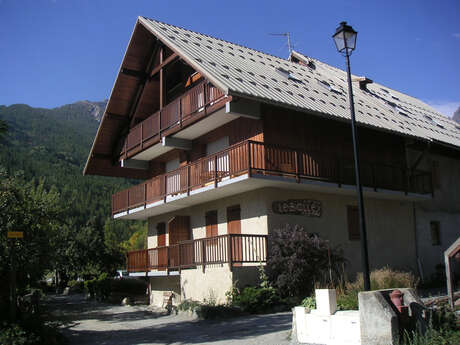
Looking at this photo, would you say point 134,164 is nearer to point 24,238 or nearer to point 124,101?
point 124,101

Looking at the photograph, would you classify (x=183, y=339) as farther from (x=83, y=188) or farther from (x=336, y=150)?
(x=83, y=188)

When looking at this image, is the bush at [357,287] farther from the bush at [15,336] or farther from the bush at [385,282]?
the bush at [15,336]

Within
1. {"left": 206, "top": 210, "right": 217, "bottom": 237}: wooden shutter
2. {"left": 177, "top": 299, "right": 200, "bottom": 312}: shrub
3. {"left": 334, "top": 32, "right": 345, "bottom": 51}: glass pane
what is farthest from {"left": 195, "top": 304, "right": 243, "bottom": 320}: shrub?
{"left": 334, "top": 32, "right": 345, "bottom": 51}: glass pane

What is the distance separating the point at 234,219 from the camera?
18.3 meters

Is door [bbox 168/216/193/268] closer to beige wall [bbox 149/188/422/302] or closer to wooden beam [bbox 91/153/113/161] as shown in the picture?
beige wall [bbox 149/188/422/302]

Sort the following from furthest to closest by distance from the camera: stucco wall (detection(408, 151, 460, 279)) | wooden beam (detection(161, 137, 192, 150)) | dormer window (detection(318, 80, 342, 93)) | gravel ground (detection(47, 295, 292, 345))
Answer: stucco wall (detection(408, 151, 460, 279)) → dormer window (detection(318, 80, 342, 93)) → wooden beam (detection(161, 137, 192, 150)) → gravel ground (detection(47, 295, 292, 345))

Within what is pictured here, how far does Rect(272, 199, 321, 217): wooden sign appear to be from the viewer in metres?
16.9

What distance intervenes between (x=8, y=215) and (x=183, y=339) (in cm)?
518

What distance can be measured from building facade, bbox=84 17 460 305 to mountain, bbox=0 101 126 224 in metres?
46.1

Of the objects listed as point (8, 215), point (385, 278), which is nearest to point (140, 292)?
point (8, 215)

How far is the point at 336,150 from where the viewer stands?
19.5 metres

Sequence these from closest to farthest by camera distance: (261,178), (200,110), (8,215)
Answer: (8,215)
(261,178)
(200,110)

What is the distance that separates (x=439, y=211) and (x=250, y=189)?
10830 millimetres

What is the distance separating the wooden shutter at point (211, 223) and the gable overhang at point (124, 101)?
6408 millimetres
